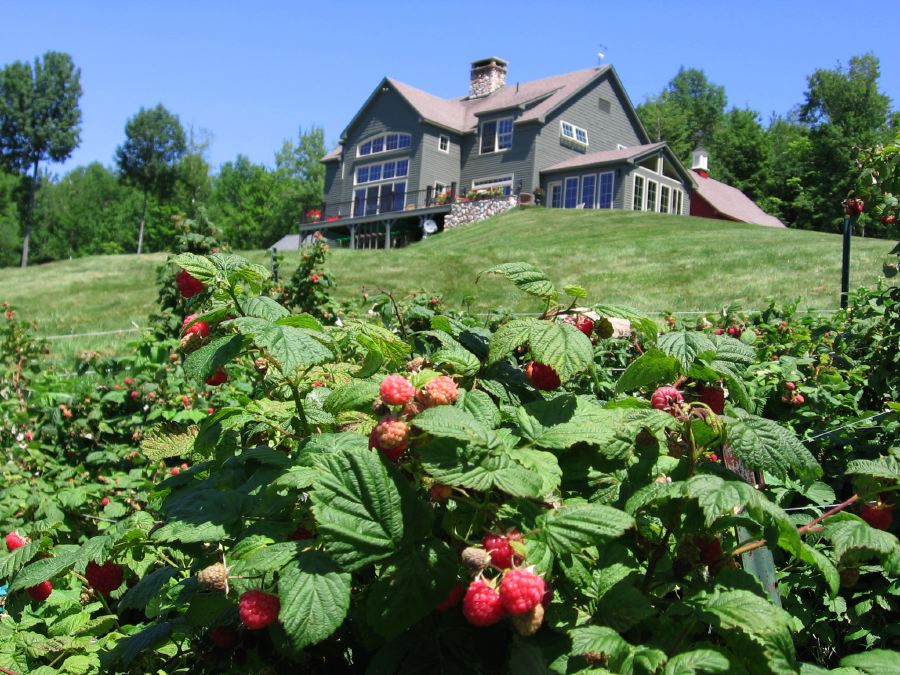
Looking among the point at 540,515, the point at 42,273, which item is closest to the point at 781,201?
the point at 42,273

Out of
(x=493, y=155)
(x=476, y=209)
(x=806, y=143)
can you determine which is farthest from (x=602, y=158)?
(x=806, y=143)

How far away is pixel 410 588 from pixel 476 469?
257 millimetres

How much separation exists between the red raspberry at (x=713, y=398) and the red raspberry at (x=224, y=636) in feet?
4.17

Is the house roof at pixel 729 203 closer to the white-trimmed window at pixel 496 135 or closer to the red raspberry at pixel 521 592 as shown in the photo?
the white-trimmed window at pixel 496 135

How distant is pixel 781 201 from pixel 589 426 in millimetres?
49597

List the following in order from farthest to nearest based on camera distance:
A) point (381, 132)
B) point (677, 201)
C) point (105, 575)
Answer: point (381, 132)
point (677, 201)
point (105, 575)

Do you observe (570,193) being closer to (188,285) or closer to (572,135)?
(572,135)

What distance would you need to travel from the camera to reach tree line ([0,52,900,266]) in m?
47.1

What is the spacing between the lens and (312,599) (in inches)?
55.8

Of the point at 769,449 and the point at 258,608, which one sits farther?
the point at 769,449

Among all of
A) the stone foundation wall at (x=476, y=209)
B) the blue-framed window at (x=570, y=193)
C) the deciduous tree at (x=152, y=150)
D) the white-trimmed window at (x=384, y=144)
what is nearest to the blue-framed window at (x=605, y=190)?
the blue-framed window at (x=570, y=193)

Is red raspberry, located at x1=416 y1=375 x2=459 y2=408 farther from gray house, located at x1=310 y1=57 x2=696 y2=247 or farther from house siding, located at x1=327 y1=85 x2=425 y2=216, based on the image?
house siding, located at x1=327 y1=85 x2=425 y2=216

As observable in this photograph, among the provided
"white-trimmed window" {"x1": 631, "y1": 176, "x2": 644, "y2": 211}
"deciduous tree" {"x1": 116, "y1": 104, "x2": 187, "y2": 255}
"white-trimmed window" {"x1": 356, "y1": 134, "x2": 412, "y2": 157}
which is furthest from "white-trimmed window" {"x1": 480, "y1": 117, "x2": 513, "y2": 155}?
"deciduous tree" {"x1": 116, "y1": 104, "x2": 187, "y2": 255}

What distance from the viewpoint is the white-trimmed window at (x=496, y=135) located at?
33625 millimetres
